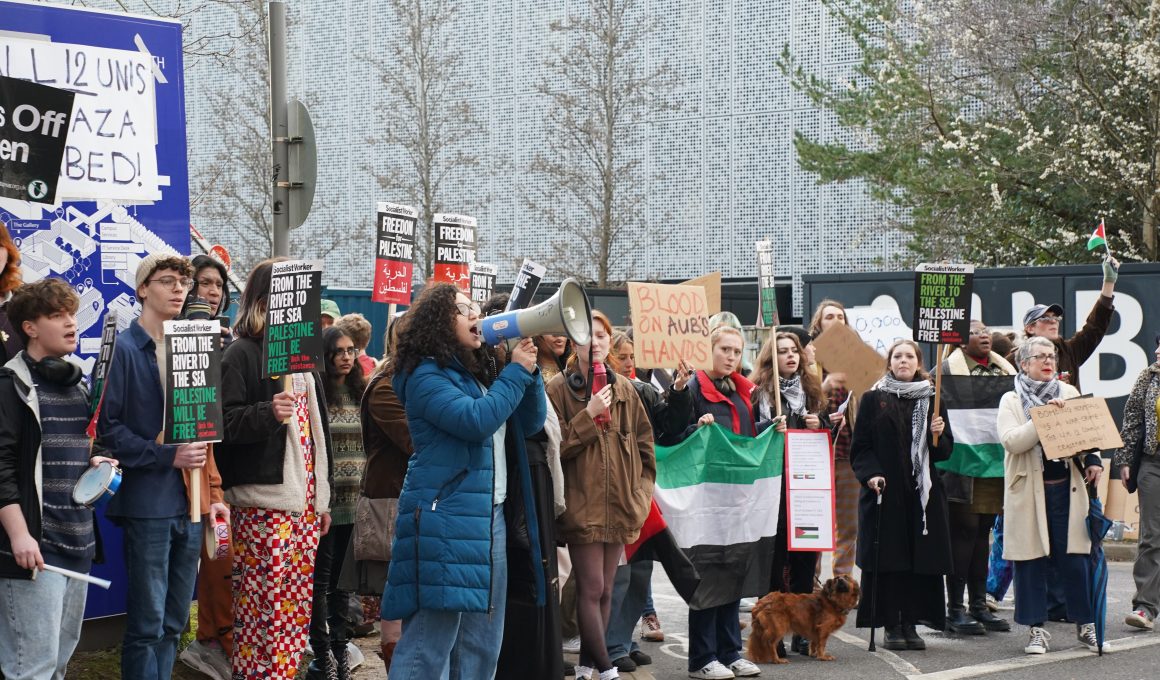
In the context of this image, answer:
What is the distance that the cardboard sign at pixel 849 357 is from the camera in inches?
398

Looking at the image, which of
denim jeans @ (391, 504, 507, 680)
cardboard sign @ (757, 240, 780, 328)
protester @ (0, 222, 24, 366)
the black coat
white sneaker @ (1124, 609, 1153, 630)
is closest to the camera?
denim jeans @ (391, 504, 507, 680)

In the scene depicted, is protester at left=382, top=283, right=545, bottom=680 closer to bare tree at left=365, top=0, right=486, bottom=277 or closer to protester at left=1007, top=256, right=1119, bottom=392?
protester at left=1007, top=256, right=1119, bottom=392

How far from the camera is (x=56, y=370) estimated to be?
5.47 metres

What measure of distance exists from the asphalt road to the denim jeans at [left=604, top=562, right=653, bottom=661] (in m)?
0.20

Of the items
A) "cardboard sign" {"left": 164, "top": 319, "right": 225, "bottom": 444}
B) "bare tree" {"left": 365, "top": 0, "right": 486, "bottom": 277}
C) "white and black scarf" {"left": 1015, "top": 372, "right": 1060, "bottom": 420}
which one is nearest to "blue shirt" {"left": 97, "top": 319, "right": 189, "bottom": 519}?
"cardboard sign" {"left": 164, "top": 319, "right": 225, "bottom": 444}

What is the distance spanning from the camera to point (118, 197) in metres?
7.64

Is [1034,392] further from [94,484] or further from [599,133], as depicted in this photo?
[599,133]

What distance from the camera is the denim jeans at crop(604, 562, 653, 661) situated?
8.11 metres

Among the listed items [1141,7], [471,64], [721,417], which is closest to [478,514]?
[721,417]

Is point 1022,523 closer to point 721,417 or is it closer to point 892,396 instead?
point 892,396

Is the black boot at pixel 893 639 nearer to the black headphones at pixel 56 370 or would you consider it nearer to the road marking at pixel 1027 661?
the road marking at pixel 1027 661

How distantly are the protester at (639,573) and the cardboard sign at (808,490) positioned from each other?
81 centimetres

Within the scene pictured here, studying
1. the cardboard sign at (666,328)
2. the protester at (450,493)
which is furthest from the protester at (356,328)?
the protester at (450,493)

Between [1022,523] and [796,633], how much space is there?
169 centimetres
